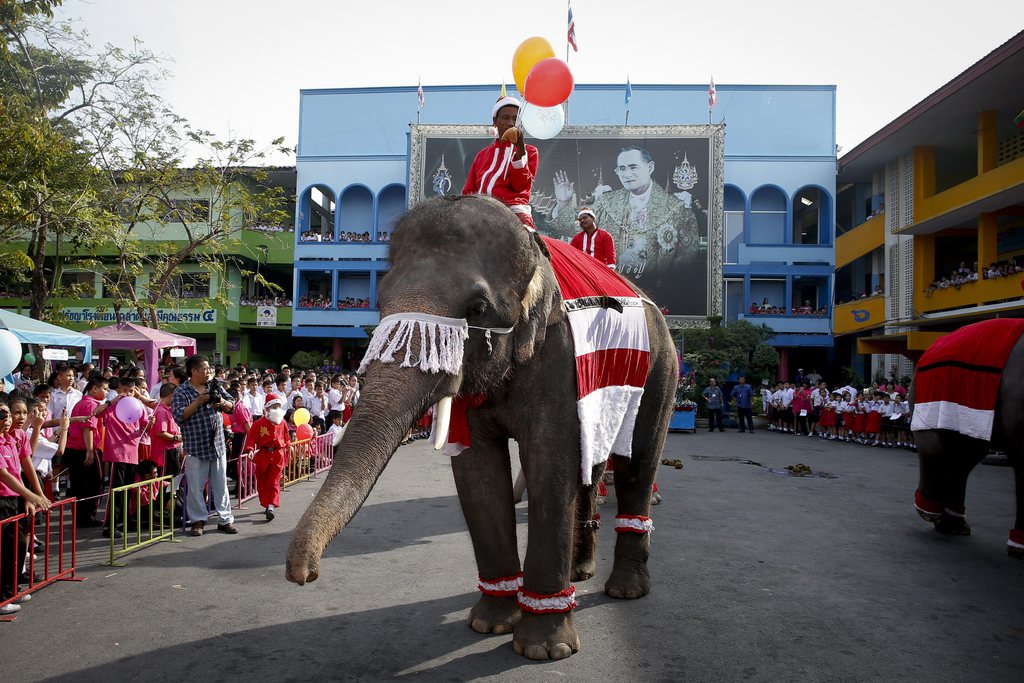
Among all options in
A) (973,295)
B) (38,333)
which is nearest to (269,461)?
(38,333)

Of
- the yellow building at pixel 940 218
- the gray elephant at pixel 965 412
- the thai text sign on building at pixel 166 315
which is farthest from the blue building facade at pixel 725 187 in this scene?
Result: the gray elephant at pixel 965 412

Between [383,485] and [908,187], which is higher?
[908,187]

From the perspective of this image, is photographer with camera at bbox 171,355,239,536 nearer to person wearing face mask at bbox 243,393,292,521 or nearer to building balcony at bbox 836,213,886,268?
person wearing face mask at bbox 243,393,292,521

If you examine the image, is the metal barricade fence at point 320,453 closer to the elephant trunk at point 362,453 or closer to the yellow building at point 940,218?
the elephant trunk at point 362,453

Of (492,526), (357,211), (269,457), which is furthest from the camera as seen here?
(357,211)

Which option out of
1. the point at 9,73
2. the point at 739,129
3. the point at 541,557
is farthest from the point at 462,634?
the point at 739,129

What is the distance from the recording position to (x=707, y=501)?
8547 mm

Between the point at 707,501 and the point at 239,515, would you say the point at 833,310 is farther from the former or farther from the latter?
the point at 239,515

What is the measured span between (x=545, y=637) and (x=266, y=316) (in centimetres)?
3403

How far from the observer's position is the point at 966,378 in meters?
5.91

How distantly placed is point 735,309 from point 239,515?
29903 millimetres

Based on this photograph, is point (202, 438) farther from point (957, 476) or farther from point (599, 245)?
point (957, 476)

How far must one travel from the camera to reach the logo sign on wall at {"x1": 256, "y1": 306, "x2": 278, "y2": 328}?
34.8 metres

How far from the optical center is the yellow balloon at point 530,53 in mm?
5477
